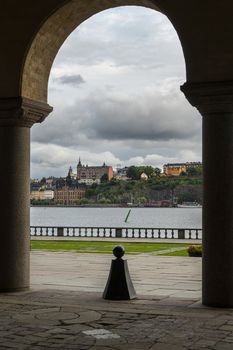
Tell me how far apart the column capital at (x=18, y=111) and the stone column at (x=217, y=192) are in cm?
303

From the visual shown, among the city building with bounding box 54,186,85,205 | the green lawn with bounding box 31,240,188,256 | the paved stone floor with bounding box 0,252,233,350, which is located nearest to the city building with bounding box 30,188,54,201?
the city building with bounding box 54,186,85,205

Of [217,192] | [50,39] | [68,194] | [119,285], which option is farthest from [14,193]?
[68,194]

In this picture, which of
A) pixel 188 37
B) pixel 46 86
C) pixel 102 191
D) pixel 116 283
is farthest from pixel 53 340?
pixel 102 191

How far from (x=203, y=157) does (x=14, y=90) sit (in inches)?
146

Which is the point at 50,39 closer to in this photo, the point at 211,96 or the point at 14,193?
the point at 14,193

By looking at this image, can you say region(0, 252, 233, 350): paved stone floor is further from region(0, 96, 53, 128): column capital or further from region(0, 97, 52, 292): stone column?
region(0, 96, 53, 128): column capital

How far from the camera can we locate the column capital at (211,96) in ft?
30.8

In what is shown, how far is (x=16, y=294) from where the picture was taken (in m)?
10.7

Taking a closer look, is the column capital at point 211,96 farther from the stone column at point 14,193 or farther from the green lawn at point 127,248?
the green lawn at point 127,248

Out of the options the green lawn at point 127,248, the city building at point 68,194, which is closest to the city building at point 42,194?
the city building at point 68,194

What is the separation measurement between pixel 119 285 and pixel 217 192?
2.43 meters

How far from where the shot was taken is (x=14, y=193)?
437 inches

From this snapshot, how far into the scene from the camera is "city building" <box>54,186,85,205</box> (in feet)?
495

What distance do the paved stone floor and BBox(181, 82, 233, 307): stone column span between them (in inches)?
17.0
